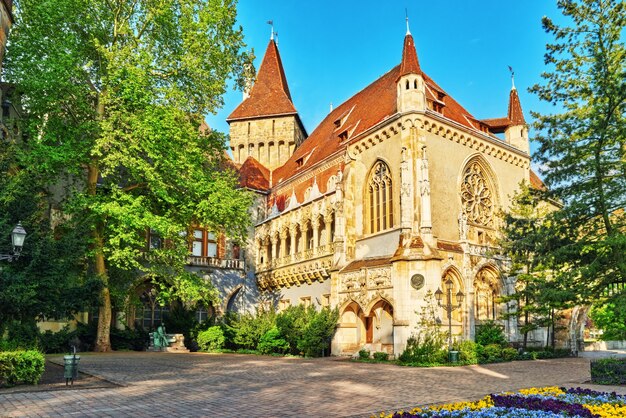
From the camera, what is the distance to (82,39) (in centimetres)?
2323

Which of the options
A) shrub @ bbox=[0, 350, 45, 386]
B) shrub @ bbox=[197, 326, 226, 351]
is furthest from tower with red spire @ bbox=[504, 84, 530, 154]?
shrub @ bbox=[0, 350, 45, 386]

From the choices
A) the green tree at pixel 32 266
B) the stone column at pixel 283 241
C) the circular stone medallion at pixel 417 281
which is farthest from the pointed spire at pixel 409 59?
the green tree at pixel 32 266

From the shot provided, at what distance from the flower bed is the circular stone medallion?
11315 mm

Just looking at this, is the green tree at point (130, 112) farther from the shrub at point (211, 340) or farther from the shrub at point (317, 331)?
the shrub at point (317, 331)

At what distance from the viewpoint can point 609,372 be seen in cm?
1303

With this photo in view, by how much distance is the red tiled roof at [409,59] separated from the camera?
23.5 metres

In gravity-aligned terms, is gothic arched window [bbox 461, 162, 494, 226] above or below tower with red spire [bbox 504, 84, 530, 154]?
below

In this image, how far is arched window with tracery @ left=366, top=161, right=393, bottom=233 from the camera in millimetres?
23844

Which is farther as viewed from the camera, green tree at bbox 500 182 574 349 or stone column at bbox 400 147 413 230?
stone column at bbox 400 147 413 230

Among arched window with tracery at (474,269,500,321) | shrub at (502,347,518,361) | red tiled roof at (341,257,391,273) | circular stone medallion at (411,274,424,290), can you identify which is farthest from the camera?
arched window with tracery at (474,269,500,321)

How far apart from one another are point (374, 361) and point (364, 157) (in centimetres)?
1023

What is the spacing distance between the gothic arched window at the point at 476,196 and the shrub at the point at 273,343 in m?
10.6

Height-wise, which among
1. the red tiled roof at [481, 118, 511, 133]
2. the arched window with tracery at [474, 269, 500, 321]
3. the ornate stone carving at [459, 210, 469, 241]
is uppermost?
the red tiled roof at [481, 118, 511, 133]

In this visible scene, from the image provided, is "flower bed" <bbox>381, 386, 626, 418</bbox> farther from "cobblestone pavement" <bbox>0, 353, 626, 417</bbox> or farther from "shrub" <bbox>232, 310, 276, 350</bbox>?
"shrub" <bbox>232, 310, 276, 350</bbox>
